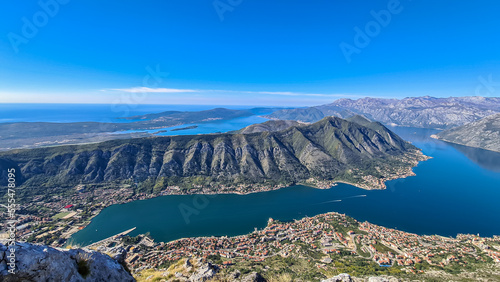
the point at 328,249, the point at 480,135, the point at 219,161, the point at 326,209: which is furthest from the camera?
the point at 480,135

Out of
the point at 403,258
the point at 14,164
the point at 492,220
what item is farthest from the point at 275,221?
the point at 14,164

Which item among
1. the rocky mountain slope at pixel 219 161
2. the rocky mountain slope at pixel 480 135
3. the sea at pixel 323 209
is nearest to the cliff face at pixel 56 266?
the sea at pixel 323 209

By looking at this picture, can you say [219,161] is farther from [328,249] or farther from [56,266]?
[56,266]

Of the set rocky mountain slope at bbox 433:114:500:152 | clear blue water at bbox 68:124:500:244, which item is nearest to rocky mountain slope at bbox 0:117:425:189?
clear blue water at bbox 68:124:500:244

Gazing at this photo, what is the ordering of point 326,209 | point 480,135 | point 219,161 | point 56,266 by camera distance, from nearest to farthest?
point 56,266 < point 326,209 < point 219,161 < point 480,135

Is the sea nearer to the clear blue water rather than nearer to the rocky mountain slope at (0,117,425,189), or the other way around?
the clear blue water

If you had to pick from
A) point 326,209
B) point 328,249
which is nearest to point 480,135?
point 326,209
